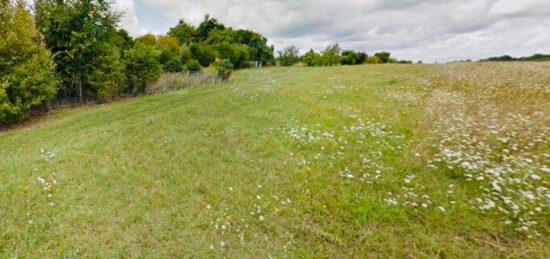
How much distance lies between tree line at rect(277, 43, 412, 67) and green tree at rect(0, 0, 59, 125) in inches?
1333

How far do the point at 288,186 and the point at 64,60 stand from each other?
13.6 meters

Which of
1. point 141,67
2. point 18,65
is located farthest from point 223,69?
point 18,65

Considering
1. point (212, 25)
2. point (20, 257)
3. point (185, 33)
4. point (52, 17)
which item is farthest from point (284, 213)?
point (212, 25)

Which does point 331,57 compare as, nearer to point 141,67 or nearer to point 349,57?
point 349,57

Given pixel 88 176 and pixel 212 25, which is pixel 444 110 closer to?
pixel 88 176

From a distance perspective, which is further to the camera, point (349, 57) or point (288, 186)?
point (349, 57)

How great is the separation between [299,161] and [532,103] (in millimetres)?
7906

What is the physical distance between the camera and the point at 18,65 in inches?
381

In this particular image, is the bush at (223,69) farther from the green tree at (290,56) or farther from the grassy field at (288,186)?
the green tree at (290,56)

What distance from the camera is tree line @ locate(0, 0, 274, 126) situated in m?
9.55

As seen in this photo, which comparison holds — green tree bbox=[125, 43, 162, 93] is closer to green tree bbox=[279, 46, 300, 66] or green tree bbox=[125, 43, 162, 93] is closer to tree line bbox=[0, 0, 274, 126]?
tree line bbox=[0, 0, 274, 126]

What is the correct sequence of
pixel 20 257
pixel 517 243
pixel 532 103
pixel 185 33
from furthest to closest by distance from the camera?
pixel 185 33 → pixel 532 103 → pixel 517 243 → pixel 20 257

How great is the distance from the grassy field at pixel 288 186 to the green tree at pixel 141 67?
8.28 m

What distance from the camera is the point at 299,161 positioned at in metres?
5.52
